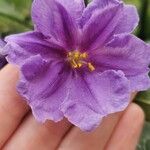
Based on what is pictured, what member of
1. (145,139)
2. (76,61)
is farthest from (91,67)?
(145,139)

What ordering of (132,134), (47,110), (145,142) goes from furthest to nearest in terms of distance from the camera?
(145,142) < (132,134) < (47,110)

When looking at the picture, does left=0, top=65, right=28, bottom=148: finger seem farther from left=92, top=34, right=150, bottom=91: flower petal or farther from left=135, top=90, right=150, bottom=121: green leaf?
left=135, top=90, right=150, bottom=121: green leaf

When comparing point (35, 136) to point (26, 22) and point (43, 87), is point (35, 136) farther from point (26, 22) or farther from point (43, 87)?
point (26, 22)

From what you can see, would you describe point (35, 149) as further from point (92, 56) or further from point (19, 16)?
point (19, 16)

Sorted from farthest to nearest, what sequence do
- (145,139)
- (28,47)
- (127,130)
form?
(145,139), (127,130), (28,47)

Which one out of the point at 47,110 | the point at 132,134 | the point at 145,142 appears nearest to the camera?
the point at 47,110

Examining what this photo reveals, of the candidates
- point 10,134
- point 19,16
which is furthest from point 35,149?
point 19,16
